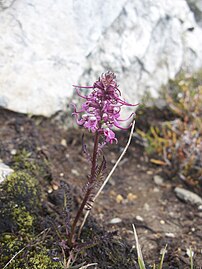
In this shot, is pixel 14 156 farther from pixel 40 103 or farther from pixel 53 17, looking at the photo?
pixel 53 17

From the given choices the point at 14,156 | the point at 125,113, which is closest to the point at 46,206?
the point at 14,156

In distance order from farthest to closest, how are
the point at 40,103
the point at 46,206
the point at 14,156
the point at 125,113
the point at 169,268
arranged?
the point at 125,113
the point at 40,103
the point at 14,156
the point at 46,206
the point at 169,268

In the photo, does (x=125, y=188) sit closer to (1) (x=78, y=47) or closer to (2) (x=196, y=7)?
(1) (x=78, y=47)

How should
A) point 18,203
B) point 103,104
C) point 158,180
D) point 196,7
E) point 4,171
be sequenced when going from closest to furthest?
point 103,104, point 18,203, point 4,171, point 158,180, point 196,7

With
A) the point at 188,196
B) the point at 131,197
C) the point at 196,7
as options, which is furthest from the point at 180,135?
the point at 196,7

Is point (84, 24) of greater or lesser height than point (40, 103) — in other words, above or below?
above

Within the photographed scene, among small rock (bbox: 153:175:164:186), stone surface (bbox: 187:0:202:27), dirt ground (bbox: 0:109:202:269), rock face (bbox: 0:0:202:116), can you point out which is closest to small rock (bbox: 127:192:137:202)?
dirt ground (bbox: 0:109:202:269)

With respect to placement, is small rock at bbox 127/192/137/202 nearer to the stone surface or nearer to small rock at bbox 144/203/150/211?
small rock at bbox 144/203/150/211
